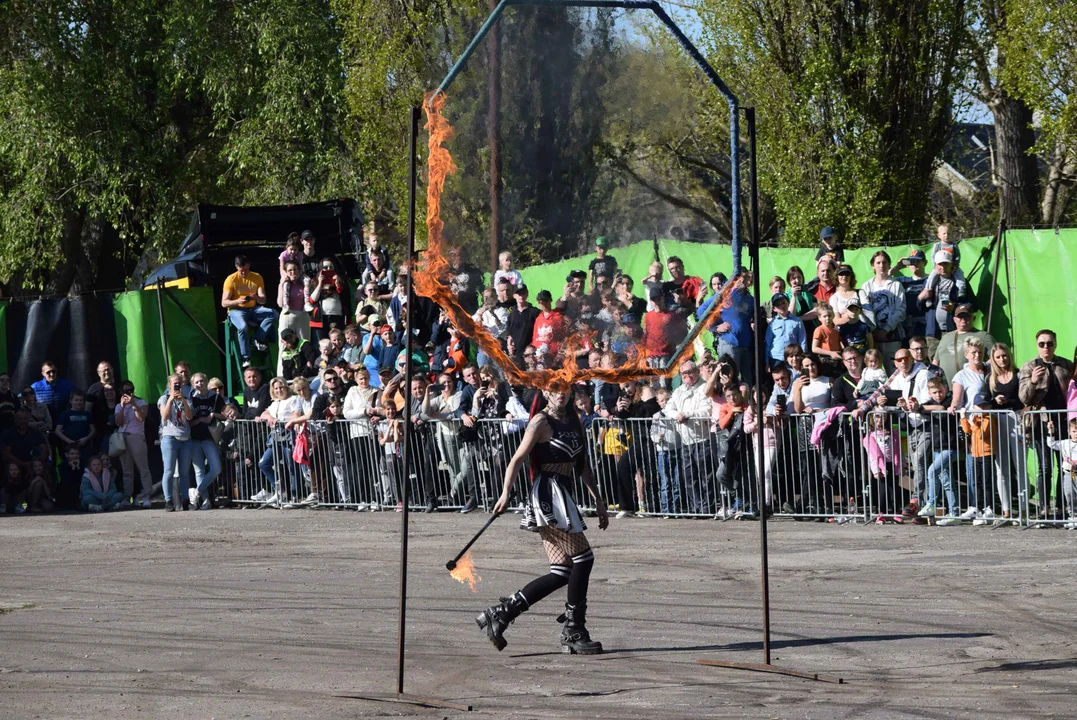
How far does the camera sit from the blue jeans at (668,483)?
17359mm

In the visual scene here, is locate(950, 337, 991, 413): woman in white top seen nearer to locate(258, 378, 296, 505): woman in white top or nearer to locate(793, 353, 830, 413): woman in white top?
locate(793, 353, 830, 413): woman in white top

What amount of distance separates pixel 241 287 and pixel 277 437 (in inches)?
130

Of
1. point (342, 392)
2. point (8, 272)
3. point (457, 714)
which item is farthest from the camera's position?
point (8, 272)

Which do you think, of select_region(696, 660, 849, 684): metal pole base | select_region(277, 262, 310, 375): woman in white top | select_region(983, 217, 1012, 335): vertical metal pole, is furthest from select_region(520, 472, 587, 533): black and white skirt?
select_region(277, 262, 310, 375): woman in white top

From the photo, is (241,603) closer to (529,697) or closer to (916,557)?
(529,697)

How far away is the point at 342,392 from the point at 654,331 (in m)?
11.8

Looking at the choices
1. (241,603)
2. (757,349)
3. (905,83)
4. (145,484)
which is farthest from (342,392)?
(757,349)

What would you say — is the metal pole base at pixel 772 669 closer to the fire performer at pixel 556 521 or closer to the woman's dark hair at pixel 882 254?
the fire performer at pixel 556 521

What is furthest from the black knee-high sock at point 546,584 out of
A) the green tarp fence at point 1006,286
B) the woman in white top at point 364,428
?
the woman in white top at point 364,428

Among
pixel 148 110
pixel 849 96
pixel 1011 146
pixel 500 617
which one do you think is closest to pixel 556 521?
pixel 500 617

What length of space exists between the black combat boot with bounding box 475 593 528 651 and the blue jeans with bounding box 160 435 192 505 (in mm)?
12314

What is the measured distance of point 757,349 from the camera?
855 centimetres

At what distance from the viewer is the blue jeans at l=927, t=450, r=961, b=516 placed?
51.0 feet

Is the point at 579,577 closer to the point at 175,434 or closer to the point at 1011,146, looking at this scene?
the point at 175,434
